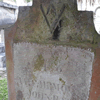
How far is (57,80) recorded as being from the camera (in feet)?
4.00

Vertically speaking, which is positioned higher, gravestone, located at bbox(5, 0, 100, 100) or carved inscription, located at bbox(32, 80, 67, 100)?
gravestone, located at bbox(5, 0, 100, 100)

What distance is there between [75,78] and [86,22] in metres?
0.51

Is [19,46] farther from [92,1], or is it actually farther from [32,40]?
[92,1]

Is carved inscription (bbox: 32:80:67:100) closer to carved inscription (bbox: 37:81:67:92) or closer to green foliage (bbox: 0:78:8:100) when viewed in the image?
carved inscription (bbox: 37:81:67:92)

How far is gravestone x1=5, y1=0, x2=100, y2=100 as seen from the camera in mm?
1043

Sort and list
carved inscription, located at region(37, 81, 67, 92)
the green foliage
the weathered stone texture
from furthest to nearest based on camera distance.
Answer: the green foliage < carved inscription, located at region(37, 81, 67, 92) < the weathered stone texture

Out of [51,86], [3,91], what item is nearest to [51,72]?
[51,86]

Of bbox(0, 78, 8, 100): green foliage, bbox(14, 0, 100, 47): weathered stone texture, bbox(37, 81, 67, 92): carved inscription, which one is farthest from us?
bbox(0, 78, 8, 100): green foliage

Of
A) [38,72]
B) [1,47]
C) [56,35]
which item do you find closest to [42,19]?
[56,35]

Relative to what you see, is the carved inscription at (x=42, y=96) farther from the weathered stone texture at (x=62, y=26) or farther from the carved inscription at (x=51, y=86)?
the weathered stone texture at (x=62, y=26)

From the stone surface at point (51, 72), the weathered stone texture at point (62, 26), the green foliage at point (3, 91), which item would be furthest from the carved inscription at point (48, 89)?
the green foliage at point (3, 91)

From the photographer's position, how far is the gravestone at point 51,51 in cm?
104

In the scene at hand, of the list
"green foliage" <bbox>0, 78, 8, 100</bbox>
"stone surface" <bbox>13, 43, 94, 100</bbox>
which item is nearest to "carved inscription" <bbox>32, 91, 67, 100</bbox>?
"stone surface" <bbox>13, 43, 94, 100</bbox>

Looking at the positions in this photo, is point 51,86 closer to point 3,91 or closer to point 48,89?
point 48,89
